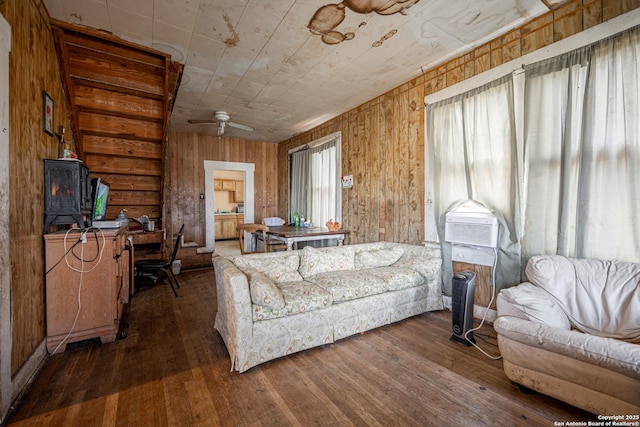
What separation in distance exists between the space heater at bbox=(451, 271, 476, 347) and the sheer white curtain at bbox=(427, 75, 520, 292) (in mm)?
511

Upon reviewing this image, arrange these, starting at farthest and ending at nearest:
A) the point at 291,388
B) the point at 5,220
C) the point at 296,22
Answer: the point at 296,22
the point at 291,388
the point at 5,220

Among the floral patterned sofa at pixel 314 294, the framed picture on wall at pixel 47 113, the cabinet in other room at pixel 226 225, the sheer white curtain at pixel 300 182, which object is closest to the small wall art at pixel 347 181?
the sheer white curtain at pixel 300 182

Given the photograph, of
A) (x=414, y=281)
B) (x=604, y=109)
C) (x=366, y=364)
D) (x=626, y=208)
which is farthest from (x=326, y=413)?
(x=604, y=109)

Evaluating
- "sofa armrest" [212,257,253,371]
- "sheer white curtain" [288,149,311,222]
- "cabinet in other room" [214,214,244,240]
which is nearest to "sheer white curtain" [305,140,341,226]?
"sheer white curtain" [288,149,311,222]

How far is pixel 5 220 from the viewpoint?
152cm

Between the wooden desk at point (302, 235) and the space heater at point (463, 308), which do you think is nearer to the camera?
the space heater at point (463, 308)

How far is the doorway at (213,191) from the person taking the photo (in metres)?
5.94

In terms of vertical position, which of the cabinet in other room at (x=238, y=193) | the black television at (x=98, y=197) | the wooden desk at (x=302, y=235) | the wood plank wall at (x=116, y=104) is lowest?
the wooden desk at (x=302, y=235)

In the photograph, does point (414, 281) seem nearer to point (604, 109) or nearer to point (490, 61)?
point (604, 109)

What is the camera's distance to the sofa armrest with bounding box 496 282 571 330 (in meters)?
1.79

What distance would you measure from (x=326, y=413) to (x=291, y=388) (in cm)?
31

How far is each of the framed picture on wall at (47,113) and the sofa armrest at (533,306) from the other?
376 cm

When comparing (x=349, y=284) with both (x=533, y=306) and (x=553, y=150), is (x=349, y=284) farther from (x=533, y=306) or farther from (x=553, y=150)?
(x=553, y=150)

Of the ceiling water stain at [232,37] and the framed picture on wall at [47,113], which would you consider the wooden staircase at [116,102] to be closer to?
the framed picture on wall at [47,113]
